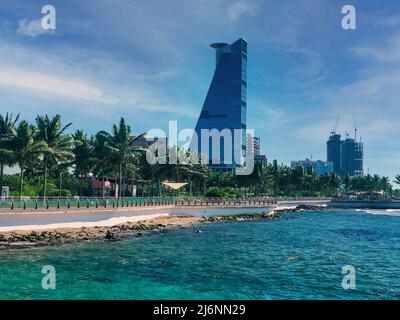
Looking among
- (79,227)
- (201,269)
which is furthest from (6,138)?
(201,269)

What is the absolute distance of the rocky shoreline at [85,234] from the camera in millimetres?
39781

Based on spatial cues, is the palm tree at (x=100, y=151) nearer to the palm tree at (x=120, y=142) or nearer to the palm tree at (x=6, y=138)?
the palm tree at (x=120, y=142)

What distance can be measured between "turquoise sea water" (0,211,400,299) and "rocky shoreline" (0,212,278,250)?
210cm

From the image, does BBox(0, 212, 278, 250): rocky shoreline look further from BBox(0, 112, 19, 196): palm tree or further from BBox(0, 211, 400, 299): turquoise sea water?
BBox(0, 112, 19, 196): palm tree

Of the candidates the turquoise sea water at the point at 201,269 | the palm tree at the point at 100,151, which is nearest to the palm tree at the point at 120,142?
the palm tree at the point at 100,151

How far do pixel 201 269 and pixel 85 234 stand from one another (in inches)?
758

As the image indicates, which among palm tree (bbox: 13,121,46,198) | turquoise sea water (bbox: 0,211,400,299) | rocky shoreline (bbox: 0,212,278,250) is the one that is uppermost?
palm tree (bbox: 13,121,46,198)

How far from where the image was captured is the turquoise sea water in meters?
26.0

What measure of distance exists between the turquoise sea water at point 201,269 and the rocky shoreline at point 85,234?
2.10 meters

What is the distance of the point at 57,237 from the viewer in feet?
144

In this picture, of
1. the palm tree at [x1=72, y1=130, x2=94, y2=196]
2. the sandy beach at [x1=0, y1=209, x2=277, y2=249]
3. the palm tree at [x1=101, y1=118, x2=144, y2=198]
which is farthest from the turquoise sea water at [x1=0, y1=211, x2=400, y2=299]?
the palm tree at [x1=72, y1=130, x2=94, y2=196]

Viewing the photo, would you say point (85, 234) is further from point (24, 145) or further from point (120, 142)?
point (120, 142)
